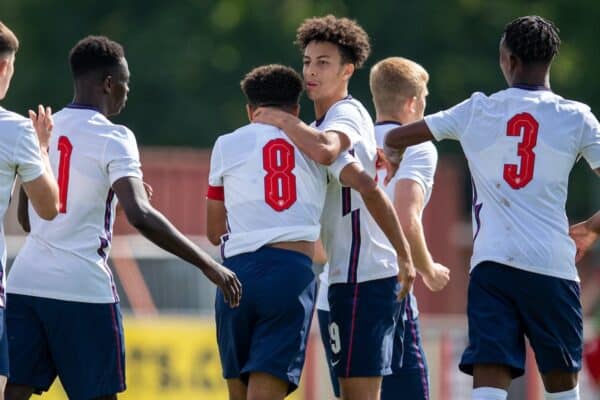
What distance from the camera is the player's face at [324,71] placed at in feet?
27.4

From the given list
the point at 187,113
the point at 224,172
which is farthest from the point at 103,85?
the point at 187,113

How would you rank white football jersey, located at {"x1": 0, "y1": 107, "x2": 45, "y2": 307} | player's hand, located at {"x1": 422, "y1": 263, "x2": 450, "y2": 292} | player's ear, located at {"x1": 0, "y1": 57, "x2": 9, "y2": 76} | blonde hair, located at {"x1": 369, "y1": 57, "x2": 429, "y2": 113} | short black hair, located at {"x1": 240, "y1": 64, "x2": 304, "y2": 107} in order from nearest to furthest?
white football jersey, located at {"x1": 0, "y1": 107, "x2": 45, "y2": 307} → player's ear, located at {"x1": 0, "y1": 57, "x2": 9, "y2": 76} → short black hair, located at {"x1": 240, "y1": 64, "x2": 304, "y2": 107} → player's hand, located at {"x1": 422, "y1": 263, "x2": 450, "y2": 292} → blonde hair, located at {"x1": 369, "y1": 57, "x2": 429, "y2": 113}

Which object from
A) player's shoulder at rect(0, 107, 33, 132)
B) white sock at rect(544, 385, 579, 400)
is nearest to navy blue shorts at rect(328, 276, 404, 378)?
white sock at rect(544, 385, 579, 400)

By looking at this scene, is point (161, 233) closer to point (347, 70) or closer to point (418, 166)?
point (347, 70)

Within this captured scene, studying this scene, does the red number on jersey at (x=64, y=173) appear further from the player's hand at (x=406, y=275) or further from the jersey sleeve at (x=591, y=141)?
the jersey sleeve at (x=591, y=141)

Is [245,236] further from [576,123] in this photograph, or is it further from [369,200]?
[576,123]

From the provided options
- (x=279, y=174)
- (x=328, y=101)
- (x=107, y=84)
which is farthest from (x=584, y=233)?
(x=107, y=84)

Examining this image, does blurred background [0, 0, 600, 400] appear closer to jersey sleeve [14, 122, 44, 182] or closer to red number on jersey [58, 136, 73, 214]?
red number on jersey [58, 136, 73, 214]

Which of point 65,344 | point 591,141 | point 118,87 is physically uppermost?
point 118,87

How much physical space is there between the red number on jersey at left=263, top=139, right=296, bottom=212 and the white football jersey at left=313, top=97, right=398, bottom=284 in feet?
1.09

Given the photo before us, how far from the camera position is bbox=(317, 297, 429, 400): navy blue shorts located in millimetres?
8609

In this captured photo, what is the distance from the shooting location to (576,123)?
796cm

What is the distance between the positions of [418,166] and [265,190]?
1305 mm

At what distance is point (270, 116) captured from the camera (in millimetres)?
7934
